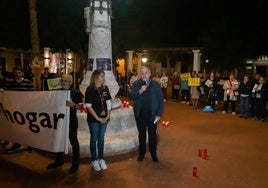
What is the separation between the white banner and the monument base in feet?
3.68

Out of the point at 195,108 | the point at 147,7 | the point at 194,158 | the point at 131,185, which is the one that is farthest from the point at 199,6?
the point at 131,185

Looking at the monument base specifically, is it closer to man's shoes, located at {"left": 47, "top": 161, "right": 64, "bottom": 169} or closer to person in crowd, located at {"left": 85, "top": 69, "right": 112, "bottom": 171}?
man's shoes, located at {"left": 47, "top": 161, "right": 64, "bottom": 169}

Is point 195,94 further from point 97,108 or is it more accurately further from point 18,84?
point 97,108

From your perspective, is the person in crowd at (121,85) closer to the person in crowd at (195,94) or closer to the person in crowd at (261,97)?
the person in crowd at (195,94)

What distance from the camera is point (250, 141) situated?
32.4ft

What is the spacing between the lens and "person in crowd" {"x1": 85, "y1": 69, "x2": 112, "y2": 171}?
6496 mm

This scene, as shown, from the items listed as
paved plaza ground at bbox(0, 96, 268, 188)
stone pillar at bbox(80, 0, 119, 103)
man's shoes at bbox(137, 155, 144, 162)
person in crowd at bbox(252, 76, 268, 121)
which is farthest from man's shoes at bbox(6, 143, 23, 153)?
person in crowd at bbox(252, 76, 268, 121)

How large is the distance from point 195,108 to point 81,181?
11540 millimetres

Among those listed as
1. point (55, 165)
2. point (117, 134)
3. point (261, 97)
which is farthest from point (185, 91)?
point (55, 165)

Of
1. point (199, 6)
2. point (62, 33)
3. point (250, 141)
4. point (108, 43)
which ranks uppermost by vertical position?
point (199, 6)

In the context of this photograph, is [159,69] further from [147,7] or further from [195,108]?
[195,108]

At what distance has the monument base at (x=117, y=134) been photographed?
26.1 ft

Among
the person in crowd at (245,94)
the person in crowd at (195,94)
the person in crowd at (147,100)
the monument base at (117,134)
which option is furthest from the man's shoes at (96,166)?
the person in crowd at (195,94)

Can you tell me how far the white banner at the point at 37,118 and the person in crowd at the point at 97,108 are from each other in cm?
43
